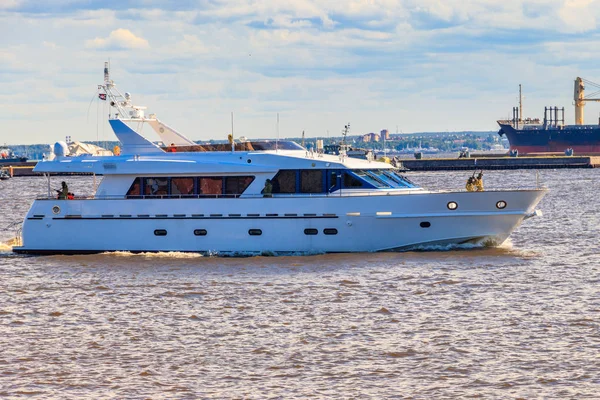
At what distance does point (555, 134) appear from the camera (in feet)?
456

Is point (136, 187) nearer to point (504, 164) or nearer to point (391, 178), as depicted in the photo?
point (391, 178)

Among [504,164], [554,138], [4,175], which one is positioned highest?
[554,138]

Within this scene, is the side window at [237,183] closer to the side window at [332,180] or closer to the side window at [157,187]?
the side window at [157,187]

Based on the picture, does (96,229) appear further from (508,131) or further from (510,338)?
(508,131)

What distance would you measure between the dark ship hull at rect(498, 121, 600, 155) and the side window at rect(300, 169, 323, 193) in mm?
117053

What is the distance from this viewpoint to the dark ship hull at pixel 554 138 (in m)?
138

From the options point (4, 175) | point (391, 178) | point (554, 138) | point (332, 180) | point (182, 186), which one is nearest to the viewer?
point (332, 180)

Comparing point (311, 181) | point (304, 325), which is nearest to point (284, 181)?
point (311, 181)

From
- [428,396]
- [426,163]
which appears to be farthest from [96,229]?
[426,163]

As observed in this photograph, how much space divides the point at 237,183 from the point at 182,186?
4.91ft

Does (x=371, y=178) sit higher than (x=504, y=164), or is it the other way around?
(x=504, y=164)

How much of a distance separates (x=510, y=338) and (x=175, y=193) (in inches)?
486

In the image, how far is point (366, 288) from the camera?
72.0 feet

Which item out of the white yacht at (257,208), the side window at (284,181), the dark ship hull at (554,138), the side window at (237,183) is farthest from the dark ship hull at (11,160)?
the side window at (284,181)
